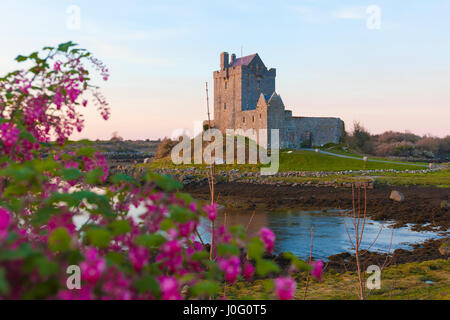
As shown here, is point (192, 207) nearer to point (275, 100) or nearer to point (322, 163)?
point (322, 163)

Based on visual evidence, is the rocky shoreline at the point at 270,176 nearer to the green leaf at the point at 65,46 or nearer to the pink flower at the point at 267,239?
the green leaf at the point at 65,46

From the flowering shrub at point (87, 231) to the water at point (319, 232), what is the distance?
9595mm

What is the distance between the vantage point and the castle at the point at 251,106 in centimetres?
6500

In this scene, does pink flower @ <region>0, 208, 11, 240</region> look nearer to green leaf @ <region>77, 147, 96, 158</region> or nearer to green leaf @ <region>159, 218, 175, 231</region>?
green leaf @ <region>159, 218, 175, 231</region>

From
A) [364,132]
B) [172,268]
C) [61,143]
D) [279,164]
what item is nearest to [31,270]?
[172,268]

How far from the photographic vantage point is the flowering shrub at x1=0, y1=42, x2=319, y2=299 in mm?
2863

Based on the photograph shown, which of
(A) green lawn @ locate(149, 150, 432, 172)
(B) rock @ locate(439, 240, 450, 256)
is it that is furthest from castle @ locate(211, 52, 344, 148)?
(B) rock @ locate(439, 240, 450, 256)

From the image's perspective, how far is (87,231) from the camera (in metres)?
3.56

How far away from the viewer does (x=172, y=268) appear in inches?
146

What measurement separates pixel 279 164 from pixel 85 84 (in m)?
47.6

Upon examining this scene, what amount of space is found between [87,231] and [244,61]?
67813mm
